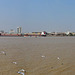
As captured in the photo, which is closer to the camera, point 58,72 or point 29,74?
point 29,74

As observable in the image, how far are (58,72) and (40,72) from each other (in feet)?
1.81

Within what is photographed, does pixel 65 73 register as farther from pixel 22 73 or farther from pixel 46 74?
pixel 22 73

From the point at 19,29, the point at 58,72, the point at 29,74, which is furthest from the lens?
the point at 19,29

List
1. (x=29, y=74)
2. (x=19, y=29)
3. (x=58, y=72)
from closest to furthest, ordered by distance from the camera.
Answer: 1. (x=29, y=74)
2. (x=58, y=72)
3. (x=19, y=29)

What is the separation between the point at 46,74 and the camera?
3988 mm

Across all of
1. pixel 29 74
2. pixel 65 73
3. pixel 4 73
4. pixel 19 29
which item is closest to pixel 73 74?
pixel 65 73

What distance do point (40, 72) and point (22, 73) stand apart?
548mm

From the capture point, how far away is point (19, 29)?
562 feet

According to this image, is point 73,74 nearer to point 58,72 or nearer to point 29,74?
point 58,72

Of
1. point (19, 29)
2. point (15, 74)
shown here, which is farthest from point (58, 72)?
point (19, 29)

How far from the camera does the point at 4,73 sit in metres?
4.03

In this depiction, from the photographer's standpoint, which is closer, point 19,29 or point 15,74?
point 15,74

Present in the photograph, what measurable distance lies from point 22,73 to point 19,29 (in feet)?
555

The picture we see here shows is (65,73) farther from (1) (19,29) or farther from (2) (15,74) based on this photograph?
(1) (19,29)
